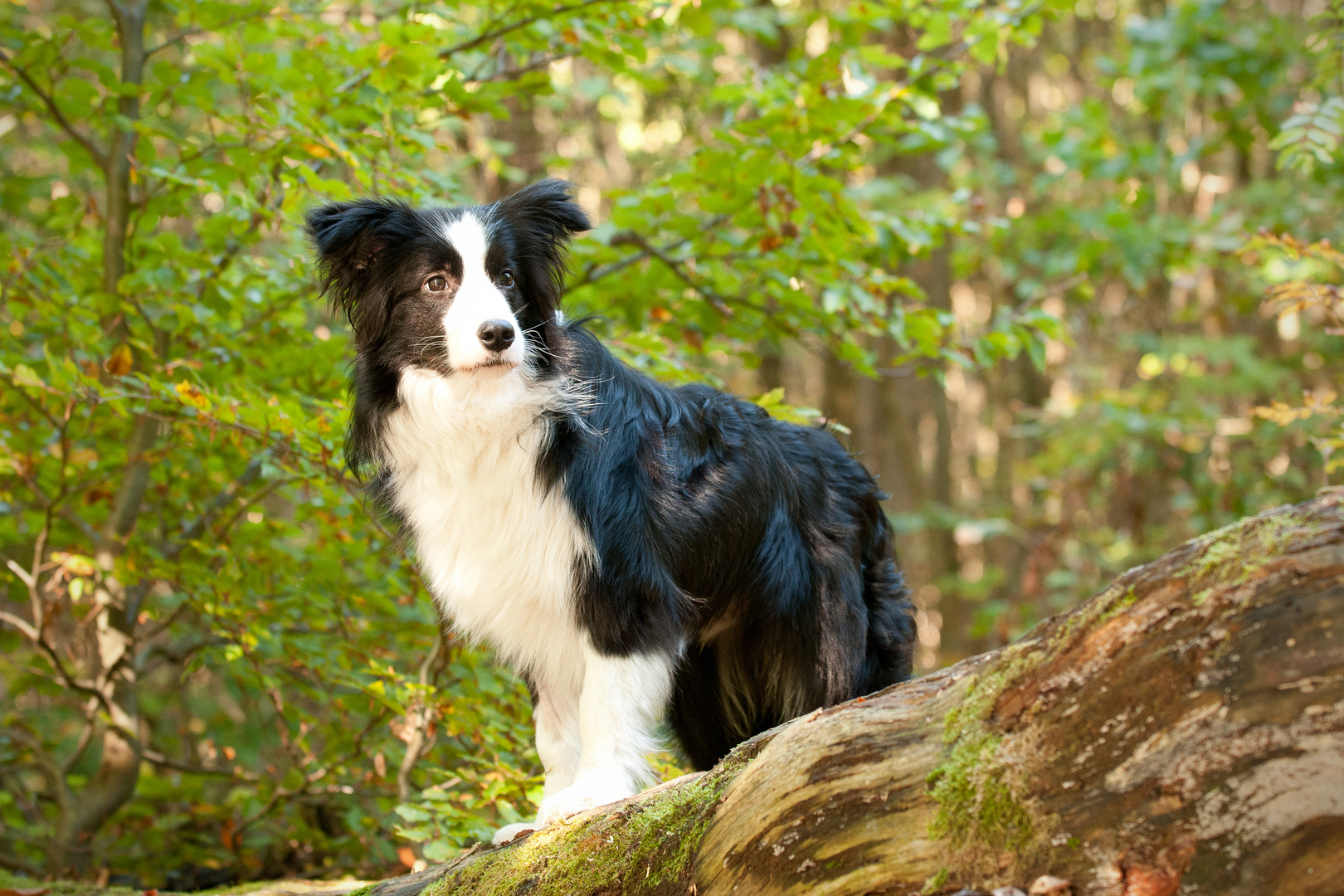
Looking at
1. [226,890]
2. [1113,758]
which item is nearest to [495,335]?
[1113,758]

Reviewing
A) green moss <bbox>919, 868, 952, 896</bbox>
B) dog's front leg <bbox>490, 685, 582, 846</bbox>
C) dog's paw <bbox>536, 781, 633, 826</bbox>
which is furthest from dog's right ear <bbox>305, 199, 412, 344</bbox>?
green moss <bbox>919, 868, 952, 896</bbox>

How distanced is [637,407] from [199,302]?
7.28 feet

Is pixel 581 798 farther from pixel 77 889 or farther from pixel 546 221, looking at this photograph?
pixel 77 889

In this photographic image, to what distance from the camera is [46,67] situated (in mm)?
4312

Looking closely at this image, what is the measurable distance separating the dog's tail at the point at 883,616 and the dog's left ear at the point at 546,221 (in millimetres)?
1381

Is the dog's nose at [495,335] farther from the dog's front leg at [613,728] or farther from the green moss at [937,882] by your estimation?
the green moss at [937,882]

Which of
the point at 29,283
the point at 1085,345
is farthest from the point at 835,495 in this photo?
the point at 1085,345

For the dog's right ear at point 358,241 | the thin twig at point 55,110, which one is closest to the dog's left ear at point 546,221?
the dog's right ear at point 358,241

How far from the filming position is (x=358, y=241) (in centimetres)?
316

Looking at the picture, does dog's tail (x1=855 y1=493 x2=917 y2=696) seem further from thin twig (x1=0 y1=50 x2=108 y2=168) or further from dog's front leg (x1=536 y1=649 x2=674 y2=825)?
thin twig (x1=0 y1=50 x2=108 y2=168)

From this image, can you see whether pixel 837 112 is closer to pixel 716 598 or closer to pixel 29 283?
pixel 716 598

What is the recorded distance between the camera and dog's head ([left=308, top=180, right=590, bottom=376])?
2.94m

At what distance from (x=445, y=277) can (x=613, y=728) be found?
1.40m

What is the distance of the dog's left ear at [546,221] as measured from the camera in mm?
3240
